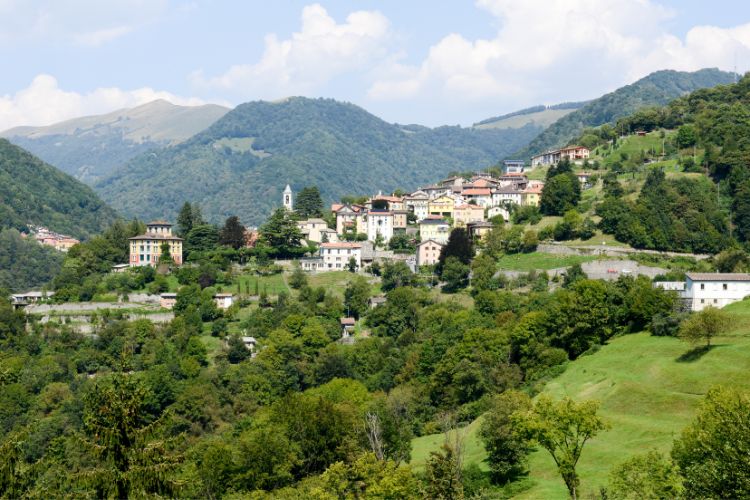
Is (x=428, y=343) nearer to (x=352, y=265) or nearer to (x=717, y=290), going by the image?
(x=717, y=290)

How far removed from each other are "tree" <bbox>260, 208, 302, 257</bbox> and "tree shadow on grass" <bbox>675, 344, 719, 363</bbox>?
5373 centimetres

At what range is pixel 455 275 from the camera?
78875 millimetres

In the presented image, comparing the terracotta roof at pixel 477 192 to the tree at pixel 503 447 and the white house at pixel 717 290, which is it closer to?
the white house at pixel 717 290

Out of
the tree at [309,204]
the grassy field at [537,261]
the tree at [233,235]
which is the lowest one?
the grassy field at [537,261]

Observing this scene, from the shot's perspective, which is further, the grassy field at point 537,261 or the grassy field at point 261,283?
the grassy field at point 261,283

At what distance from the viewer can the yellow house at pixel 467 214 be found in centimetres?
9750

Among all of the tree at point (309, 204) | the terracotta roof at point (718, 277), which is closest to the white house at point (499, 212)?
the tree at point (309, 204)

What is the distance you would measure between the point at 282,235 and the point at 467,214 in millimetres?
20895

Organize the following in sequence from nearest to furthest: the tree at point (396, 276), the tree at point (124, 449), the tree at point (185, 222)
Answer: the tree at point (124, 449), the tree at point (396, 276), the tree at point (185, 222)

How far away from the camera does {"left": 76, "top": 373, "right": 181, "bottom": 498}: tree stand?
17.0 m

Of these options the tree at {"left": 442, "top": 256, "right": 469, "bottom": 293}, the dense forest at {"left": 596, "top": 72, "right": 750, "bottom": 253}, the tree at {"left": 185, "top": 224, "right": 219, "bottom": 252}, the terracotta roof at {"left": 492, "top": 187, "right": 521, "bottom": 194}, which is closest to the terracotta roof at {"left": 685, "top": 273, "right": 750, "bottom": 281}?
the dense forest at {"left": 596, "top": 72, "right": 750, "bottom": 253}

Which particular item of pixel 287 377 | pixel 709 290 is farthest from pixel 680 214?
pixel 287 377

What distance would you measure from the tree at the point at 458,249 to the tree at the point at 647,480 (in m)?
54.4

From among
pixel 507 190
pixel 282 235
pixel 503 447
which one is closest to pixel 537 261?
pixel 507 190
